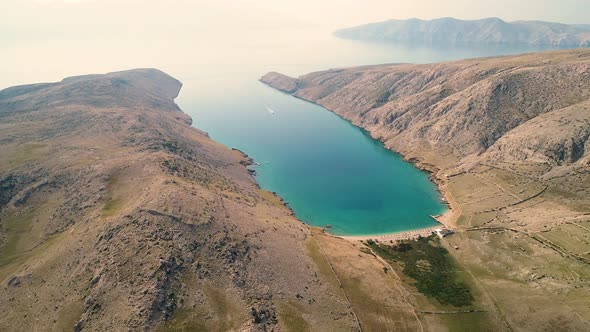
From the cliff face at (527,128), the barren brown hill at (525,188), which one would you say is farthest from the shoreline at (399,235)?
the cliff face at (527,128)

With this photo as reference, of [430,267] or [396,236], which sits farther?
[396,236]

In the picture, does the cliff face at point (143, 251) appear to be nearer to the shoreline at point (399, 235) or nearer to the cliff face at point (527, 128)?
the shoreline at point (399, 235)

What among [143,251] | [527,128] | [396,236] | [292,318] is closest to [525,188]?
[527,128]

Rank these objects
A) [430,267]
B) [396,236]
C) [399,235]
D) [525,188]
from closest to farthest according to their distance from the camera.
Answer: [430,267] → [396,236] → [399,235] → [525,188]

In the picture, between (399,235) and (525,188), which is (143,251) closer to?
(399,235)

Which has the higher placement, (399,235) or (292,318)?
(292,318)

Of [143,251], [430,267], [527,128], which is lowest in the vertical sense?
[430,267]

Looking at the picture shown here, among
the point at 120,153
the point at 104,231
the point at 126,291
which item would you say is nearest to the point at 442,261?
the point at 126,291
